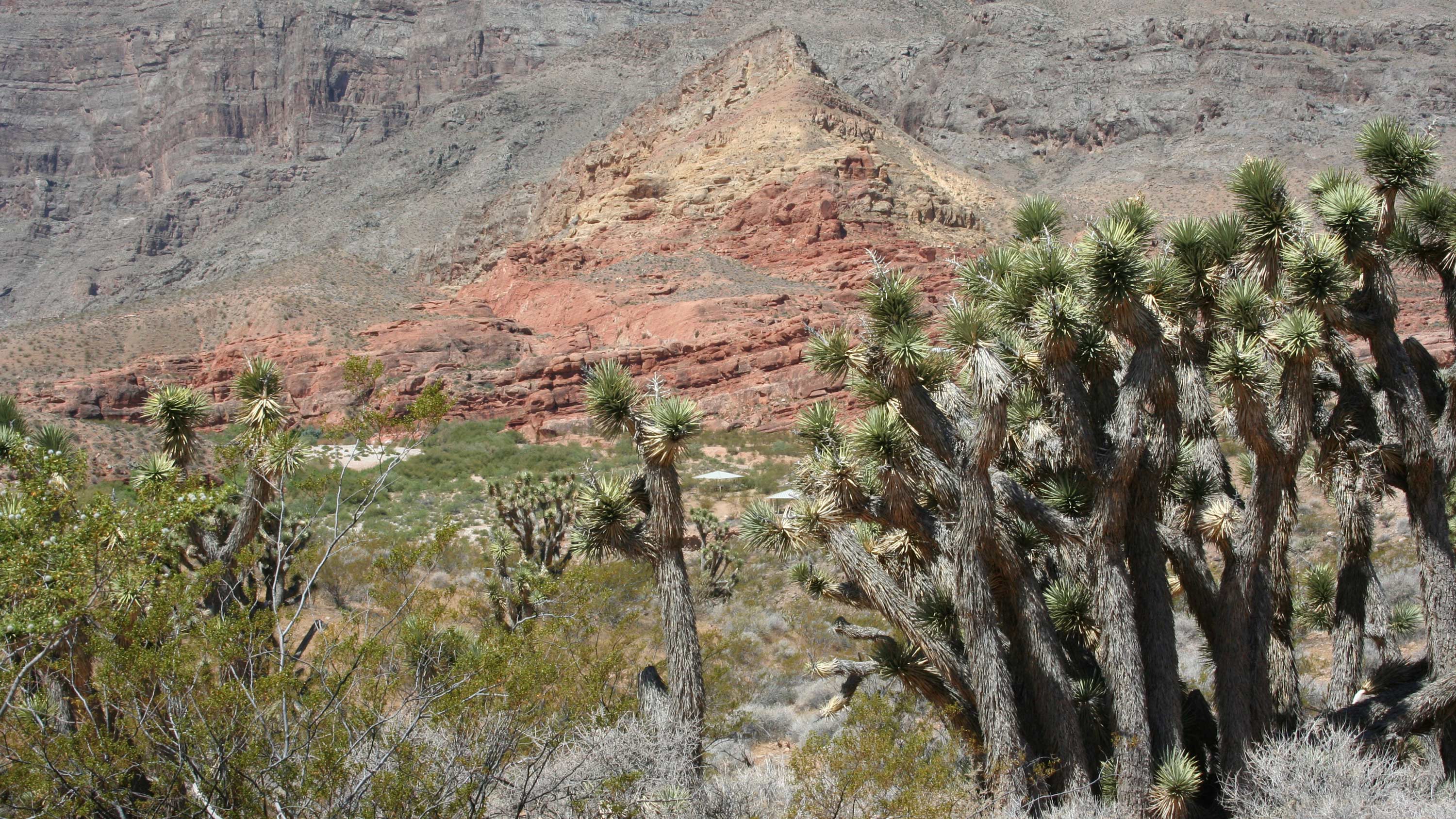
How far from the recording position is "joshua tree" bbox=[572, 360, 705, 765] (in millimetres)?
9102

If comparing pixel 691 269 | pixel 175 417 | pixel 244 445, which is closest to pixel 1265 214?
pixel 244 445

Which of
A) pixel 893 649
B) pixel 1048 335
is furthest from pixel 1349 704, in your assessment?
pixel 1048 335

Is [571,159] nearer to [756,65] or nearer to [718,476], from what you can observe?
[756,65]

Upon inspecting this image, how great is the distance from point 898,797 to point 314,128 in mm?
147624

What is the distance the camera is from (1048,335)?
27.1 feet

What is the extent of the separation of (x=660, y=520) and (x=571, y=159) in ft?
250

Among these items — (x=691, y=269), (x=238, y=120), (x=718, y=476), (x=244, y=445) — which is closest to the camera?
(x=244, y=445)

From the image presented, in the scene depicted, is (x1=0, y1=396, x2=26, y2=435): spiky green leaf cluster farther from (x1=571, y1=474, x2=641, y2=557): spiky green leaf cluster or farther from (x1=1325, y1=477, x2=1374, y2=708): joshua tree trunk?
(x1=1325, y1=477, x2=1374, y2=708): joshua tree trunk

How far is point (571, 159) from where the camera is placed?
268ft

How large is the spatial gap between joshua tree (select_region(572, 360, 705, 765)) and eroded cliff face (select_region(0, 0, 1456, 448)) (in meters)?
31.4

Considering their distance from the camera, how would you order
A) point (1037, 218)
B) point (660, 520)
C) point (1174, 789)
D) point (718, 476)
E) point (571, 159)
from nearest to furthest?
point (1174, 789) → point (660, 520) → point (1037, 218) → point (718, 476) → point (571, 159)

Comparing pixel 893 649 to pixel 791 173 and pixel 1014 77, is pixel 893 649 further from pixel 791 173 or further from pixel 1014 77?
pixel 1014 77

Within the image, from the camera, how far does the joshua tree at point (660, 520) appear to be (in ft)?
29.9

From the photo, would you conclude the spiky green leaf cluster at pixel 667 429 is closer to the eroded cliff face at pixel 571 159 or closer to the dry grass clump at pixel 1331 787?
the dry grass clump at pixel 1331 787
